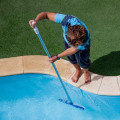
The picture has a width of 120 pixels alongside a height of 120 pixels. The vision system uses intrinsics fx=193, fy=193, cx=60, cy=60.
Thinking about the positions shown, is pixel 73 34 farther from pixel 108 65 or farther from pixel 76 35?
pixel 108 65

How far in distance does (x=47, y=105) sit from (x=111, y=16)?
2776 millimetres

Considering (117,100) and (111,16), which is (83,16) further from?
(117,100)

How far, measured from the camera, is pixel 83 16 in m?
4.90

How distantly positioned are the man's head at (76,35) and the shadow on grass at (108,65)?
1541mm

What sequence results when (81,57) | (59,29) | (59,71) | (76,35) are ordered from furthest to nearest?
(59,29), (59,71), (81,57), (76,35)

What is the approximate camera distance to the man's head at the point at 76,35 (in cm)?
237

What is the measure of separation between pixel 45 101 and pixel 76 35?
1.72 metres

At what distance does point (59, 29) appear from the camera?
4645 mm

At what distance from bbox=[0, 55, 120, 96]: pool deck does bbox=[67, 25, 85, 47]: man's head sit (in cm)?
139

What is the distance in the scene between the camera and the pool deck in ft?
11.6

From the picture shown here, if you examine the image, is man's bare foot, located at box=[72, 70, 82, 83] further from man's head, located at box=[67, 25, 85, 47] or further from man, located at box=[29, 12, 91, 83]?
man's head, located at box=[67, 25, 85, 47]

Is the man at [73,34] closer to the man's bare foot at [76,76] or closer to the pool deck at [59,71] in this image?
the man's bare foot at [76,76]

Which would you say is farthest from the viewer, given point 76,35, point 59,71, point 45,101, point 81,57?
point 59,71

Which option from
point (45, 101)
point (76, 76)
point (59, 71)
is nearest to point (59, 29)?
point (59, 71)
